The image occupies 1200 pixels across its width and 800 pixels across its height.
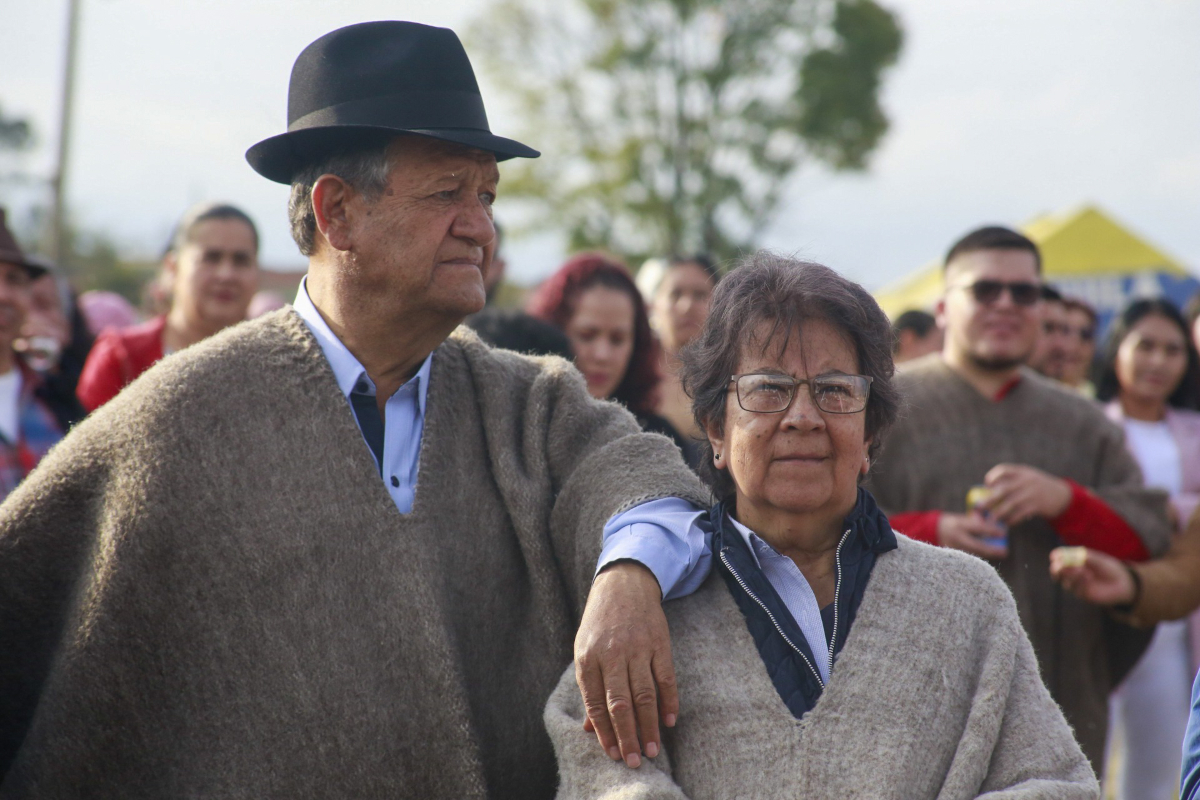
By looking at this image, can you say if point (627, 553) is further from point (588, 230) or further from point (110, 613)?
point (588, 230)

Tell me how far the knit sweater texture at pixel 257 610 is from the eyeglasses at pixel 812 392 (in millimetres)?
345

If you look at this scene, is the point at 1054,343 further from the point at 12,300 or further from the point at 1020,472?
the point at 12,300

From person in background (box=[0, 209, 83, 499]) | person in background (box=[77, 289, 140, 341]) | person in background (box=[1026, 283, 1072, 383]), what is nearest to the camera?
person in background (box=[0, 209, 83, 499])

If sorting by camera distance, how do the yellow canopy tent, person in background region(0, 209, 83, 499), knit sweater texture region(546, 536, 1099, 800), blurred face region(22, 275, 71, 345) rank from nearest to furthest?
knit sweater texture region(546, 536, 1099, 800), person in background region(0, 209, 83, 499), blurred face region(22, 275, 71, 345), the yellow canopy tent

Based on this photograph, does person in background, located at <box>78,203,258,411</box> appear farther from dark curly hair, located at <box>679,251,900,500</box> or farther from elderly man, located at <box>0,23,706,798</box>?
dark curly hair, located at <box>679,251,900,500</box>

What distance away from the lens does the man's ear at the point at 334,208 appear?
2.60 metres

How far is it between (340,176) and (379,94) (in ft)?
0.67

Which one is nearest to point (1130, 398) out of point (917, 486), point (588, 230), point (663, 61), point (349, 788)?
point (917, 486)

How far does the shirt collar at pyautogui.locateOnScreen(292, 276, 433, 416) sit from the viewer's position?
8.46 feet

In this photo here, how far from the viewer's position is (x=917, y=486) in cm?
398

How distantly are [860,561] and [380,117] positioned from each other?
139 cm

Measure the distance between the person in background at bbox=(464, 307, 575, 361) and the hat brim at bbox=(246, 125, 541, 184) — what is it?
4.40ft

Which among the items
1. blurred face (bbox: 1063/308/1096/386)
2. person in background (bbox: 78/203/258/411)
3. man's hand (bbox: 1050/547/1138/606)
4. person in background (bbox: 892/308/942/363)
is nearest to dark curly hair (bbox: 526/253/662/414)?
person in background (bbox: 78/203/258/411)

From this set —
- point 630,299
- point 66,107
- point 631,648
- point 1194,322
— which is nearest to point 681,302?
point 630,299
